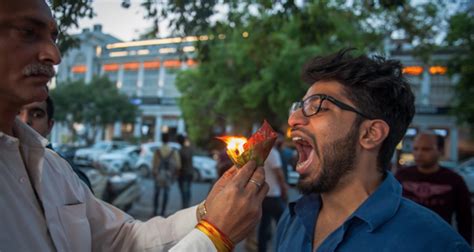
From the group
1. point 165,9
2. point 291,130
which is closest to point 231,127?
point 165,9

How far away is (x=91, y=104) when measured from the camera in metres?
31.5

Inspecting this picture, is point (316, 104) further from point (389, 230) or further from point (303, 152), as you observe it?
point (389, 230)

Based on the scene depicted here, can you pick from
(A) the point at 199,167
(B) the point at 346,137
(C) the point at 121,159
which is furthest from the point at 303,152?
(C) the point at 121,159

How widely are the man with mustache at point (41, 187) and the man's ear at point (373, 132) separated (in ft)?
2.70

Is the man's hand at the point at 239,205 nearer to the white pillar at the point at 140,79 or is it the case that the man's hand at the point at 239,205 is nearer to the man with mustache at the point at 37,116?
the man with mustache at the point at 37,116

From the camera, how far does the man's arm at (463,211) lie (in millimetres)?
3988

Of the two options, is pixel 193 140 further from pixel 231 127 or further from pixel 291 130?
pixel 291 130

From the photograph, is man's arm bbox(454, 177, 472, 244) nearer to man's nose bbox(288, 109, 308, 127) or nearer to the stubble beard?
the stubble beard

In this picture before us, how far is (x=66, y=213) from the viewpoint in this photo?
168 cm

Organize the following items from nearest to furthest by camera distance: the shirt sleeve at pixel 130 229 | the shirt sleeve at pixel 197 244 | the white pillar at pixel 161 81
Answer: the shirt sleeve at pixel 197 244 < the shirt sleeve at pixel 130 229 < the white pillar at pixel 161 81

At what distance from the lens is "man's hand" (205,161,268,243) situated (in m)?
1.39

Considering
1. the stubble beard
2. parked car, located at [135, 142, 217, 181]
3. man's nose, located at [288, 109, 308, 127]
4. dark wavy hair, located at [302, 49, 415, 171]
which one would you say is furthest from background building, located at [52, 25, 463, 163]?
the stubble beard

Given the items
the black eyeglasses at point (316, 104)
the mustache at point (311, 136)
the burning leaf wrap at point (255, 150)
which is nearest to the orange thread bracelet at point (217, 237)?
the burning leaf wrap at point (255, 150)

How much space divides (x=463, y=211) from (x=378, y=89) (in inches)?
103
